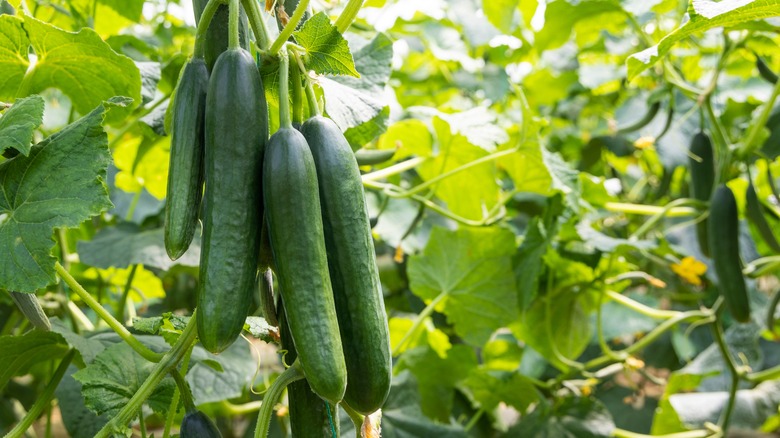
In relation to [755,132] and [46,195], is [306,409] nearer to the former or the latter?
[46,195]

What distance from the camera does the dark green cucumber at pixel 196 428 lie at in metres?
0.88

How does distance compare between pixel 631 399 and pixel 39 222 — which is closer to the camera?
pixel 39 222

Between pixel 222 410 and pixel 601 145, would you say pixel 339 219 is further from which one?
pixel 601 145

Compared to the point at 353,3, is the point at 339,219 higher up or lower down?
lower down

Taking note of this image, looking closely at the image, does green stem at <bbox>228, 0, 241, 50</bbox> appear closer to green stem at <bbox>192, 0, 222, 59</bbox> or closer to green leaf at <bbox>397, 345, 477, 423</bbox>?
green stem at <bbox>192, 0, 222, 59</bbox>

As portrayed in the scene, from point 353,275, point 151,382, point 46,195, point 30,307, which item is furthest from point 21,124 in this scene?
point 353,275

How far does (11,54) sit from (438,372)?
1.29 m

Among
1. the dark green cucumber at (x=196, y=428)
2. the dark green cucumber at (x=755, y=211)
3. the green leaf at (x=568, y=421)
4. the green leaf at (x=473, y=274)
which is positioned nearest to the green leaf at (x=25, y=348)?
the dark green cucumber at (x=196, y=428)

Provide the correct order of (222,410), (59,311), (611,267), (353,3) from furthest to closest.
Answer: (611,267) → (222,410) → (59,311) → (353,3)

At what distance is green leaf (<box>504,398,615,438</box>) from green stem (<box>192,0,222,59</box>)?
147 cm

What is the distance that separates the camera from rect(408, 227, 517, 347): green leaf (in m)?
1.93

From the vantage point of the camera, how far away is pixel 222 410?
1.89m

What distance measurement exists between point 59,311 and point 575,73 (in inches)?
81.2

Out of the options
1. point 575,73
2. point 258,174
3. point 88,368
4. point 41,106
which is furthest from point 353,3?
point 575,73
